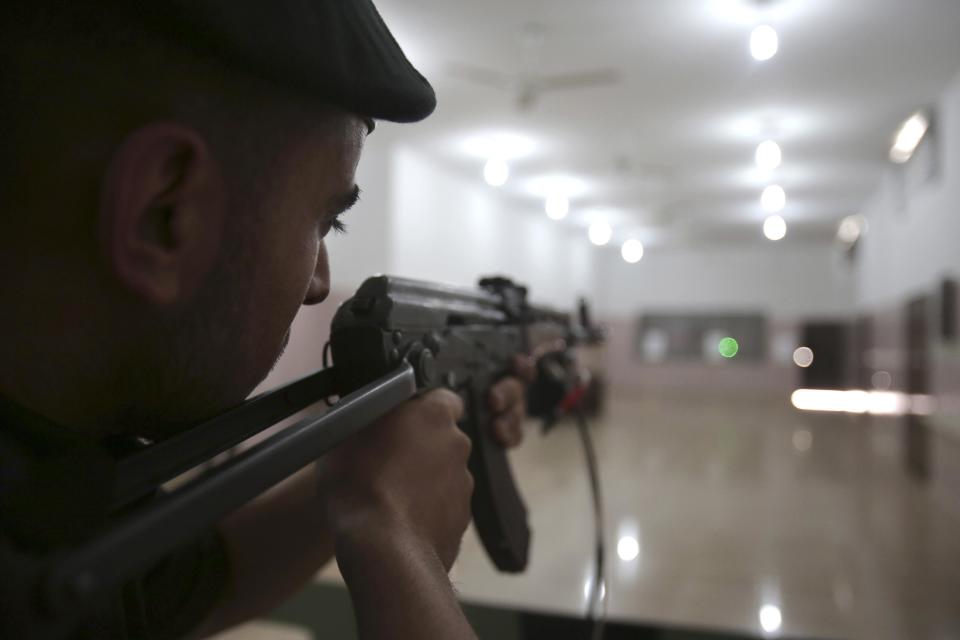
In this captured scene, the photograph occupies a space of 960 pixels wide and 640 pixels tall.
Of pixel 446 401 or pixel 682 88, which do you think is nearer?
pixel 446 401

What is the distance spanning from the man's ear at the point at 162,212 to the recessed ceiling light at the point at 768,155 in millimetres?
4505

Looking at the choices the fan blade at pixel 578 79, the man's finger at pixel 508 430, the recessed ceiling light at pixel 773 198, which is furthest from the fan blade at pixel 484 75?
the recessed ceiling light at pixel 773 198

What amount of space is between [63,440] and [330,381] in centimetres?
15

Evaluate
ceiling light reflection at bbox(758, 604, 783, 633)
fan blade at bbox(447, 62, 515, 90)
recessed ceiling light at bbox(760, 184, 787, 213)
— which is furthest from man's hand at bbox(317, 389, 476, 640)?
recessed ceiling light at bbox(760, 184, 787, 213)

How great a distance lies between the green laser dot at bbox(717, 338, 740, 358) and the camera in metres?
8.60

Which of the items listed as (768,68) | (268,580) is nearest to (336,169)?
(268,580)

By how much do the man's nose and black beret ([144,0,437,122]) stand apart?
78 millimetres

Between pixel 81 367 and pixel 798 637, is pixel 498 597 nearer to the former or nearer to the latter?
pixel 798 637

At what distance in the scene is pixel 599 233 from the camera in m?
1.29

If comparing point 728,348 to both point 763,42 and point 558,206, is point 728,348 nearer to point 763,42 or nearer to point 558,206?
point 763,42

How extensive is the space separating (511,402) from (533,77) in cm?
229

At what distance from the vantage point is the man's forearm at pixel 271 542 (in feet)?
1.76

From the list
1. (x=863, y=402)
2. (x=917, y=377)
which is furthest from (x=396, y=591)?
(x=863, y=402)

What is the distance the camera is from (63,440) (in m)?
0.25
